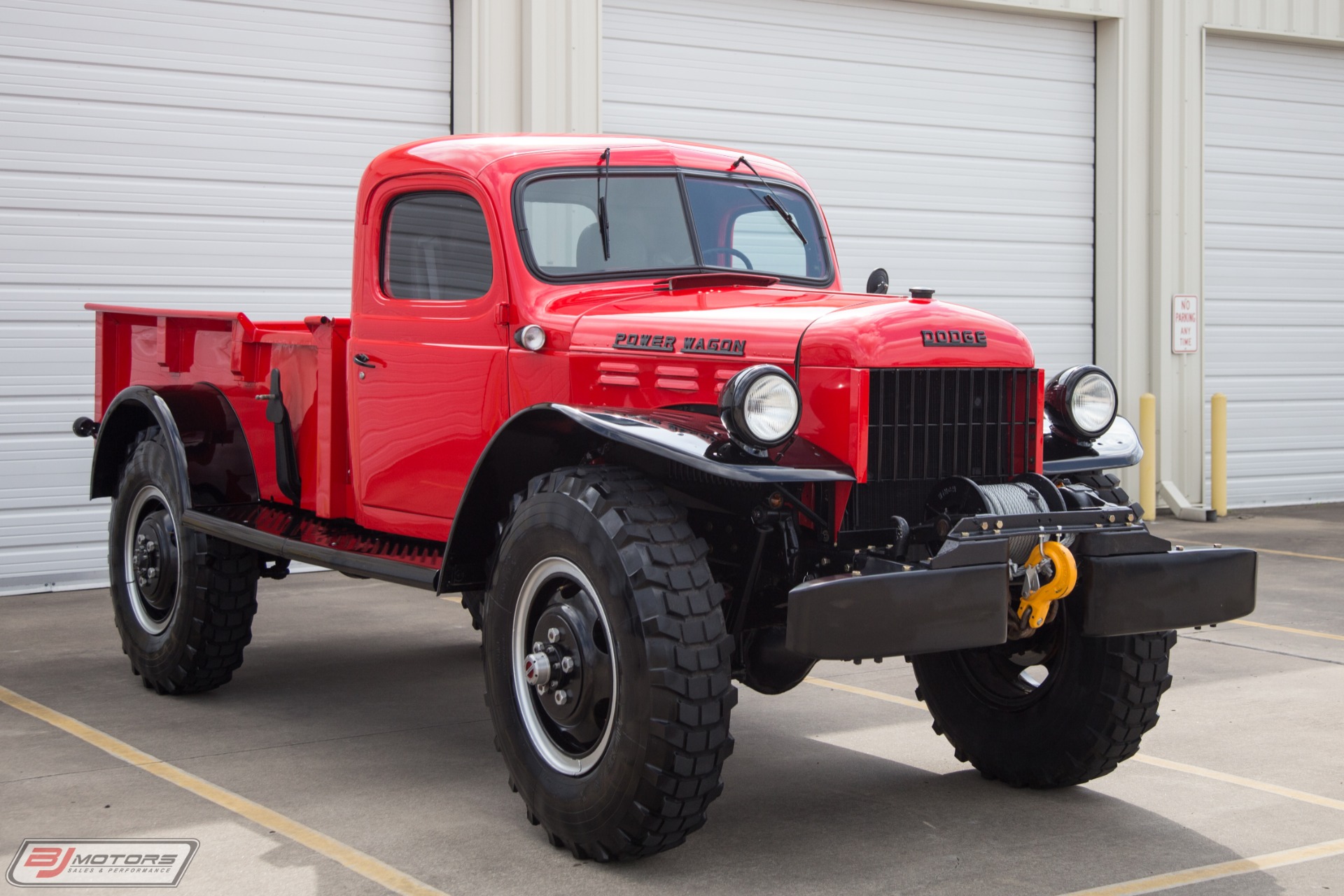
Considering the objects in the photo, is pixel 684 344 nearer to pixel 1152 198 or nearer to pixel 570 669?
pixel 570 669

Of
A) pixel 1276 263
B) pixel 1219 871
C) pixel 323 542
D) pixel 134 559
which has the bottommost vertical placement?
pixel 1219 871

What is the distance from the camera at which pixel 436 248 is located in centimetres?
530

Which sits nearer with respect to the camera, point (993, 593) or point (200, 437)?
point (993, 593)

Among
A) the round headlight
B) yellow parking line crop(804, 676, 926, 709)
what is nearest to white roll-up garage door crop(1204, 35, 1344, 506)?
yellow parking line crop(804, 676, 926, 709)

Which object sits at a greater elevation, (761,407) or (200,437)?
(761,407)

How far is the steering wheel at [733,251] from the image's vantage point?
5.19m

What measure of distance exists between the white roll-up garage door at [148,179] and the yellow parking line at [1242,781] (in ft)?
21.2

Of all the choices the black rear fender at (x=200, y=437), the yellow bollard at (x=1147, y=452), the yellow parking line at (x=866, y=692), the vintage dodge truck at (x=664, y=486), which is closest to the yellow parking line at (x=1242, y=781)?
the vintage dodge truck at (x=664, y=486)

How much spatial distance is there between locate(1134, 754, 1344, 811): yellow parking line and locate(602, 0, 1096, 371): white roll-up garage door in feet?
22.3

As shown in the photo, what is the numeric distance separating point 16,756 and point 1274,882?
4.07 m

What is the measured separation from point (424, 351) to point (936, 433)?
1.96 meters

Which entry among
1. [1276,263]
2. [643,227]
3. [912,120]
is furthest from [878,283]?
[1276,263]

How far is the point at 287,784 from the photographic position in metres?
4.71

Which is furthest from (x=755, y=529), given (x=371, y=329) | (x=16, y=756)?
(x=16, y=756)
